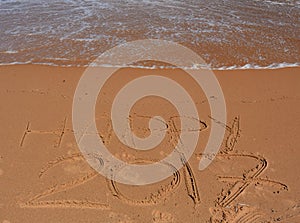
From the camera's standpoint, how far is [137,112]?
5199 millimetres

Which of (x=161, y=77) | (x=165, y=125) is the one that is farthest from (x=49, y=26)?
(x=165, y=125)

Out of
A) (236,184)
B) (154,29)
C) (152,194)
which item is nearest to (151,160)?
(152,194)

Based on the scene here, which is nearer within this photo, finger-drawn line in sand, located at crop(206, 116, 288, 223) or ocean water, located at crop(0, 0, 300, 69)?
finger-drawn line in sand, located at crop(206, 116, 288, 223)

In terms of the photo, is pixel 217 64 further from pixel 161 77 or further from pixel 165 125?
pixel 165 125

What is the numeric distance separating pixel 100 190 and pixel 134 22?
19.5ft

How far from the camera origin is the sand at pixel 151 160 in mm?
3695

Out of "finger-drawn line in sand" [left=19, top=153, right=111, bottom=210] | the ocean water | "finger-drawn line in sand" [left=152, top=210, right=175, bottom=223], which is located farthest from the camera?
the ocean water

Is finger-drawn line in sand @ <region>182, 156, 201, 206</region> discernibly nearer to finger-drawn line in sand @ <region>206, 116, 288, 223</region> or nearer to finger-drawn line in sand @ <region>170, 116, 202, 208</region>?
finger-drawn line in sand @ <region>170, 116, 202, 208</region>

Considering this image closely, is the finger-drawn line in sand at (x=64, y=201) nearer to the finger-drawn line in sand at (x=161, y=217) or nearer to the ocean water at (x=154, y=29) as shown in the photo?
the finger-drawn line in sand at (x=161, y=217)

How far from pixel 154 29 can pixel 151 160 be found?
4.95 m

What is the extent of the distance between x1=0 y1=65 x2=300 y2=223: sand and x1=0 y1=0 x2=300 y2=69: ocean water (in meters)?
1.37

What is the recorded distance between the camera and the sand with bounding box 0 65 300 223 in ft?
12.1

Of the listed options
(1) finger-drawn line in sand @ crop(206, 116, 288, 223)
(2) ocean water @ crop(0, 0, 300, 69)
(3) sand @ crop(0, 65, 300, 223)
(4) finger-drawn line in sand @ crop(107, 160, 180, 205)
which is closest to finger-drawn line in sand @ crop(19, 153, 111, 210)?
(3) sand @ crop(0, 65, 300, 223)

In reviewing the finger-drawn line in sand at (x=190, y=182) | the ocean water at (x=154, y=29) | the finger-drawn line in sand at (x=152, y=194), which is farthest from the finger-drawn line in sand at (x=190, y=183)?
the ocean water at (x=154, y=29)
